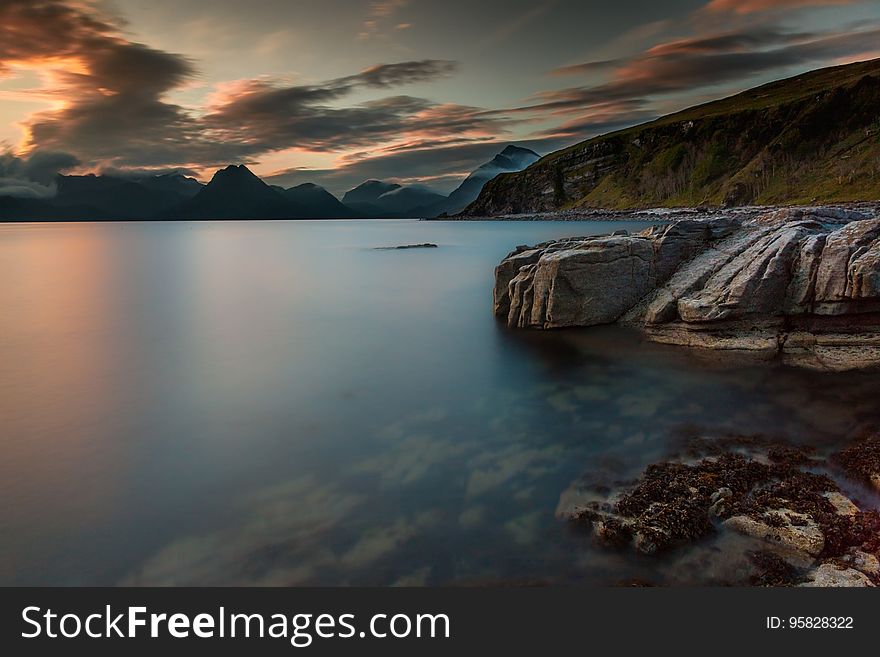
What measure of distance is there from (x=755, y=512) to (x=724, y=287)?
55.4 ft

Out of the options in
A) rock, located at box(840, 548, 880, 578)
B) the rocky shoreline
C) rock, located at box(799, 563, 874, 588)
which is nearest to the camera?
rock, located at box(799, 563, 874, 588)

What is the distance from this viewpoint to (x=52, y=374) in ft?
80.3

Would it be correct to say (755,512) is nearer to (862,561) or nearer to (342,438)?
(862,561)

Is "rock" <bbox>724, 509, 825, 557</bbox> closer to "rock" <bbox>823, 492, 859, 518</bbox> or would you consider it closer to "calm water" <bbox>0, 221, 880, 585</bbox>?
"rock" <bbox>823, 492, 859, 518</bbox>

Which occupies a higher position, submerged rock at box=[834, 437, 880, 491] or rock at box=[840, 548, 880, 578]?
submerged rock at box=[834, 437, 880, 491]

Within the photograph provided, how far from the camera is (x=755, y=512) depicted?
1127cm

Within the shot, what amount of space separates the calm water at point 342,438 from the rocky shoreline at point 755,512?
0.73 meters

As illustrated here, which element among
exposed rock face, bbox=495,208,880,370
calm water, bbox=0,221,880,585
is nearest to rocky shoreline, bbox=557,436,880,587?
calm water, bbox=0,221,880,585

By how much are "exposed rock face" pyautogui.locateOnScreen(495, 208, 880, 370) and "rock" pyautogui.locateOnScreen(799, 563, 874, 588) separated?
14.5 metres

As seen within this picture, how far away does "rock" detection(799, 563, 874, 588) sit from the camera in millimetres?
9000

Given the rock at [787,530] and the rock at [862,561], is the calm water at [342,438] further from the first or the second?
the rock at [862,561]

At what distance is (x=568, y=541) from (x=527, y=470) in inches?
134

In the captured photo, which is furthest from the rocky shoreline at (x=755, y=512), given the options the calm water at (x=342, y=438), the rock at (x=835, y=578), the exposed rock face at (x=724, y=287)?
the exposed rock face at (x=724, y=287)

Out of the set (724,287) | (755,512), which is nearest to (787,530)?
(755,512)
